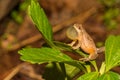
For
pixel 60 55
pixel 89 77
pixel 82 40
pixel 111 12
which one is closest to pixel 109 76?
pixel 89 77

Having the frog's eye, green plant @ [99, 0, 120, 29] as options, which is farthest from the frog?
green plant @ [99, 0, 120, 29]

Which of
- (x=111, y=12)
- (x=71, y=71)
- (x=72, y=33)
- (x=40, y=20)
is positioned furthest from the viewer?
(x=111, y=12)

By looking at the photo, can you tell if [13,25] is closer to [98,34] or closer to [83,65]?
[98,34]

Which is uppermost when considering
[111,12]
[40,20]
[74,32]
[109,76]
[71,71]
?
[40,20]

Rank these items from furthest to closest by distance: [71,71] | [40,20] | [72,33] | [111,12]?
[111,12]
[71,71]
[72,33]
[40,20]

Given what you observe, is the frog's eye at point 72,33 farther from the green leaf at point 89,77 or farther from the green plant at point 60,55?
the green leaf at point 89,77

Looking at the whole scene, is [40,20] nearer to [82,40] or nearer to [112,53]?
[82,40]
